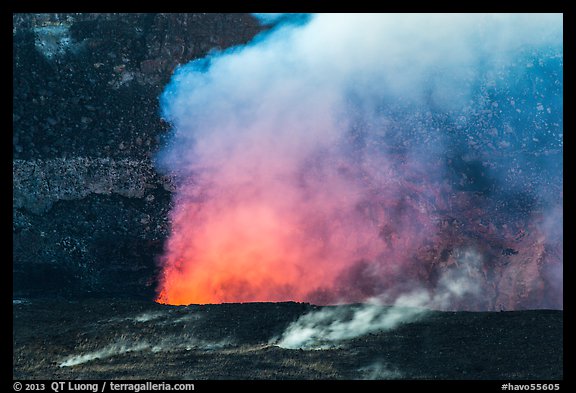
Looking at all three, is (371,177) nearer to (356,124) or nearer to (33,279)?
(356,124)

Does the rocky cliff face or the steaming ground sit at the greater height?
the rocky cliff face

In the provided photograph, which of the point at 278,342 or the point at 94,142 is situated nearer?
the point at 278,342

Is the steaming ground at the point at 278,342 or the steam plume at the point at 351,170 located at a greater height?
the steam plume at the point at 351,170

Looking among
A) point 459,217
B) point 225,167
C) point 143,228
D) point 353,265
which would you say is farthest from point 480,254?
point 143,228

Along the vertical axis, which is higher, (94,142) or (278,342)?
(94,142)

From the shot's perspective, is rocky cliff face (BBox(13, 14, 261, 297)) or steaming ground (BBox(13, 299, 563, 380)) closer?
steaming ground (BBox(13, 299, 563, 380))
